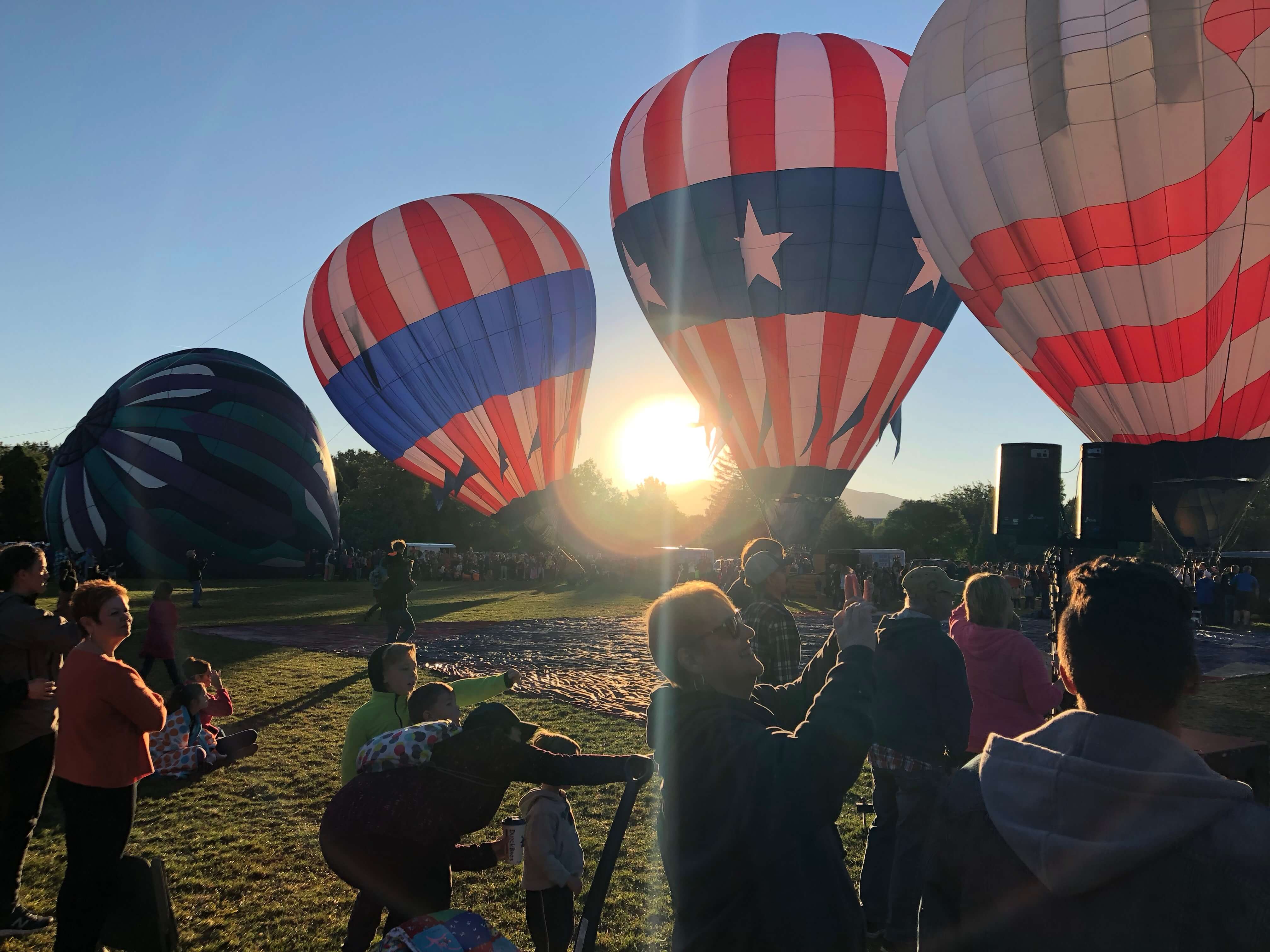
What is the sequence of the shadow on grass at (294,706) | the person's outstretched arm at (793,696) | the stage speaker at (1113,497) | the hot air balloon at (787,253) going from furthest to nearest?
the hot air balloon at (787,253)
the stage speaker at (1113,497)
the shadow on grass at (294,706)
the person's outstretched arm at (793,696)

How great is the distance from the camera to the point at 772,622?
450 centimetres

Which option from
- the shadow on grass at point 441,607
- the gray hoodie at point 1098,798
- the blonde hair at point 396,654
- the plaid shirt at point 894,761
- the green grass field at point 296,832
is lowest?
the shadow on grass at point 441,607

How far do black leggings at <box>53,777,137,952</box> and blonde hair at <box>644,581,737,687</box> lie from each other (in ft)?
7.99

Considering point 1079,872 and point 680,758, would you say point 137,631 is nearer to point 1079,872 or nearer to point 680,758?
point 680,758

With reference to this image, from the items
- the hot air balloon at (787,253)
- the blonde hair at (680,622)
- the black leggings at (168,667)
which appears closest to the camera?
the blonde hair at (680,622)

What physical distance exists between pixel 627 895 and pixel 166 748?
3827mm

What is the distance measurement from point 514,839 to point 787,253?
49.0 feet

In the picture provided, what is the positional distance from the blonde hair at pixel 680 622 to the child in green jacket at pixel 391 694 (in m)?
1.04

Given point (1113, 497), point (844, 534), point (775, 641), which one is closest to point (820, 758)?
point (775, 641)

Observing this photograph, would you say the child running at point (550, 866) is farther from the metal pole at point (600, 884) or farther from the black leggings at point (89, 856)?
the black leggings at point (89, 856)

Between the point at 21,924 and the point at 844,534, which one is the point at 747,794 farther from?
the point at 844,534

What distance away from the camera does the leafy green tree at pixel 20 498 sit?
44.1m

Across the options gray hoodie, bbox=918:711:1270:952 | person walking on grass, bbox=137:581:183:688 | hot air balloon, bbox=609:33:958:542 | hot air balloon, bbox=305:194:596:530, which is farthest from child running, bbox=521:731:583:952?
hot air balloon, bbox=305:194:596:530

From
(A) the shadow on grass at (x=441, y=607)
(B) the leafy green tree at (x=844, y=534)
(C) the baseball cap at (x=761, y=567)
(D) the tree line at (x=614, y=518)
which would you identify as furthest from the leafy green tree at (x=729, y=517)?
(C) the baseball cap at (x=761, y=567)
